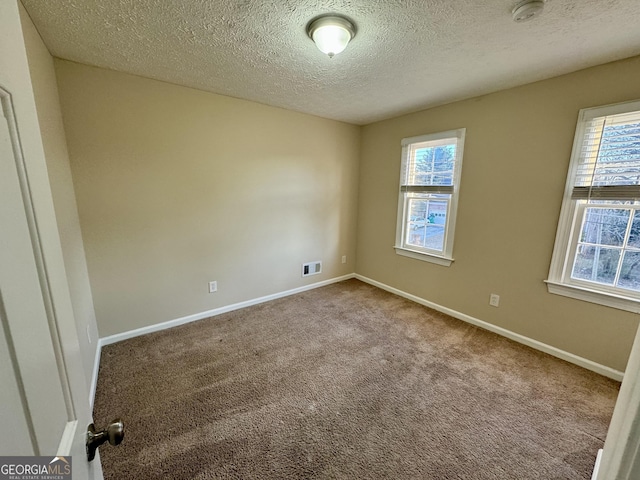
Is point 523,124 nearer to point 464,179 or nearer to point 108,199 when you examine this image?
point 464,179

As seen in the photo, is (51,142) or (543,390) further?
(543,390)

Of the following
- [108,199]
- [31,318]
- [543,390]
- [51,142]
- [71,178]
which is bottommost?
[543,390]

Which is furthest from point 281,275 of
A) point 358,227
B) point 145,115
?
point 145,115

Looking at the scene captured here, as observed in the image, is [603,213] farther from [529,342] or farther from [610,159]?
[529,342]

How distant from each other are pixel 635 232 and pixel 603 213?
8.7 inches

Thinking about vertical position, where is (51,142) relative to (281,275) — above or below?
above

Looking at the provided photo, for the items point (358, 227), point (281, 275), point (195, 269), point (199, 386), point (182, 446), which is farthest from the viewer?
point (358, 227)

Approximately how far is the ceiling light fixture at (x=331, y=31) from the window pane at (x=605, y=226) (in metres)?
2.31

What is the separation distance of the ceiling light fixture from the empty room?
0.01 metres

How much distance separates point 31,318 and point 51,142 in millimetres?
1733

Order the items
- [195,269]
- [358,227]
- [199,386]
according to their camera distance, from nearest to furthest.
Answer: [199,386] < [195,269] < [358,227]

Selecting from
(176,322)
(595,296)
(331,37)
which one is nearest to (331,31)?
(331,37)

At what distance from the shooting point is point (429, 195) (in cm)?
315

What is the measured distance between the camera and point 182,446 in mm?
1470
